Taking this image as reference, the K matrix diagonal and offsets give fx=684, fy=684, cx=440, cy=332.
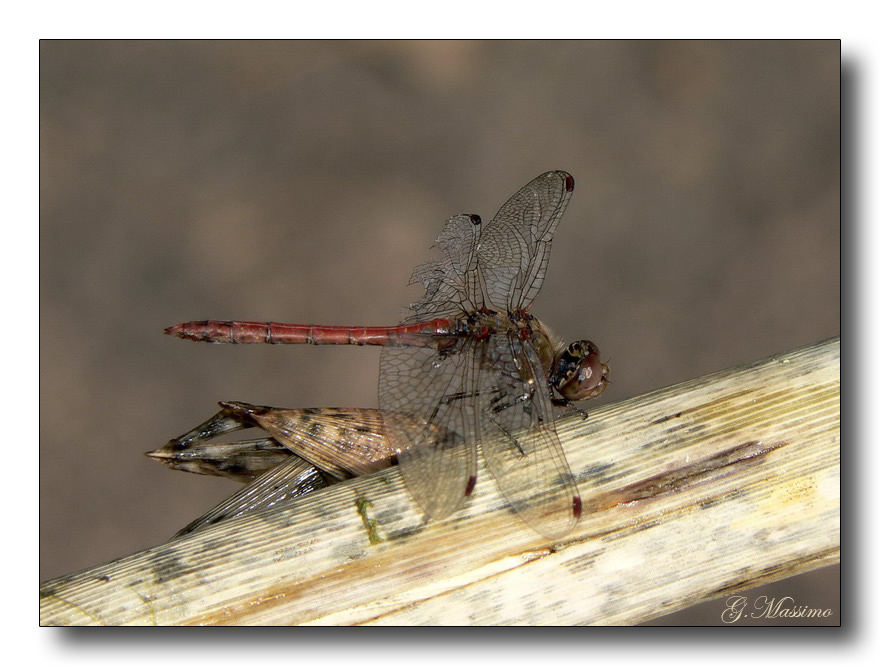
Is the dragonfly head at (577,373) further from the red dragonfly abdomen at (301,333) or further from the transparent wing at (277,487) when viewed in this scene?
the transparent wing at (277,487)

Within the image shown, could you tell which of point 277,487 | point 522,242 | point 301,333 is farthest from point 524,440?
point 301,333

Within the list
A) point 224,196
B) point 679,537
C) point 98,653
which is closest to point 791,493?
point 679,537

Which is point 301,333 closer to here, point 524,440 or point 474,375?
point 474,375

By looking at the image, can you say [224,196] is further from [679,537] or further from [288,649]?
[679,537]

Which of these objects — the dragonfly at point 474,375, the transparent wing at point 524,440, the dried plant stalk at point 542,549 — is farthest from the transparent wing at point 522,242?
the dried plant stalk at point 542,549

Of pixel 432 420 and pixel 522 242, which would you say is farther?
pixel 522 242

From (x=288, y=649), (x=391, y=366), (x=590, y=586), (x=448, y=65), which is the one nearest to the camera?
(x=590, y=586)
